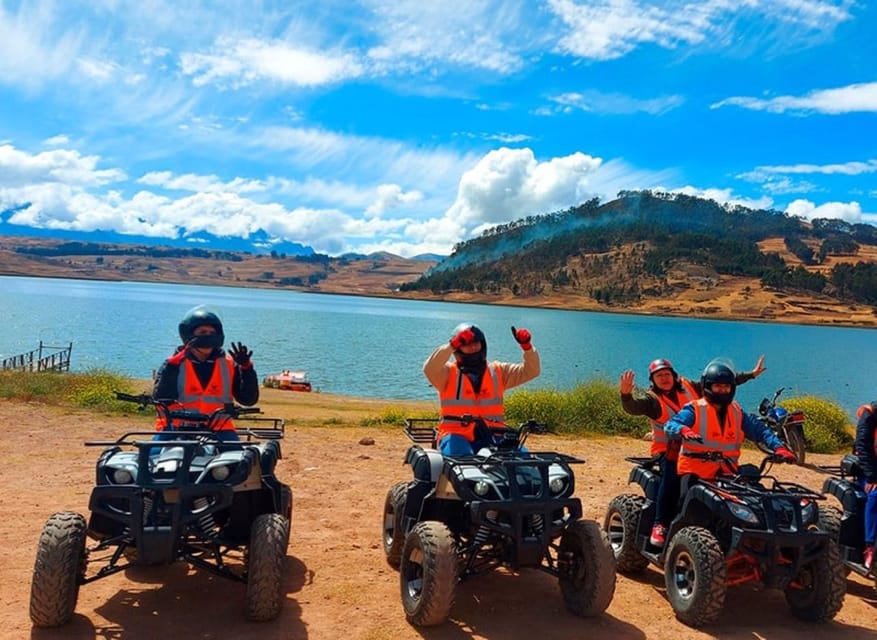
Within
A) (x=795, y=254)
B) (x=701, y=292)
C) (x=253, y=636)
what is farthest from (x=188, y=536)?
(x=795, y=254)

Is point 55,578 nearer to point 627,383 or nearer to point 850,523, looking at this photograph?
point 627,383

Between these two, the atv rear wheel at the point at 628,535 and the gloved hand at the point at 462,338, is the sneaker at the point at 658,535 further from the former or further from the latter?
the gloved hand at the point at 462,338

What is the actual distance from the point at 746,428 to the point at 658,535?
1254 millimetres

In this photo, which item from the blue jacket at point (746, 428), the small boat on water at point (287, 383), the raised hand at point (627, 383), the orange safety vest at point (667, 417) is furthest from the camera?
the small boat on water at point (287, 383)

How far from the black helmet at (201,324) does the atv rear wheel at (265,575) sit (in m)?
2.07

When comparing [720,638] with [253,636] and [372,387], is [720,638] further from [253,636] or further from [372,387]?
[372,387]

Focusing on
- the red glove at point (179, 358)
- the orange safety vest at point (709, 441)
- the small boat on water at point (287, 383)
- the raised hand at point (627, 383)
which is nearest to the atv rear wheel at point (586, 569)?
the orange safety vest at point (709, 441)

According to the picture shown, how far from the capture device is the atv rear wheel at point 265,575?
506 cm

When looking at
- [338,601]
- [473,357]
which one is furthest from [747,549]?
[338,601]

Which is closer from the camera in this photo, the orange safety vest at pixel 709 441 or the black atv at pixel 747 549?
the black atv at pixel 747 549

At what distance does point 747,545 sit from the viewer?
5543mm

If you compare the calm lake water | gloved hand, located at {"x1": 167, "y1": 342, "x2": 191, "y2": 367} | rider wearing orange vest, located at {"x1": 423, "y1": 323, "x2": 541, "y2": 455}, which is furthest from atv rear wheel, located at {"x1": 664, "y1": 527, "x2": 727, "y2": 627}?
the calm lake water

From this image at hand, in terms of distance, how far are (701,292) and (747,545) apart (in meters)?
165

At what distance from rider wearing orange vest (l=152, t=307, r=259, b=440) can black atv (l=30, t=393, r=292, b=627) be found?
82 cm
